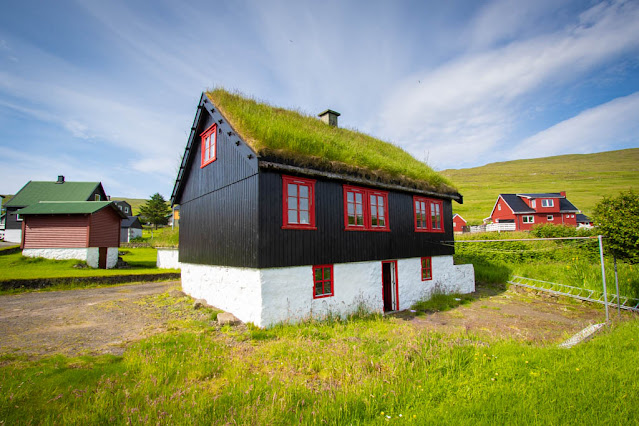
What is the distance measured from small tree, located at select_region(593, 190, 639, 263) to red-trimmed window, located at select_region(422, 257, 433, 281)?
707cm

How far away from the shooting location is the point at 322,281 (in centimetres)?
1110

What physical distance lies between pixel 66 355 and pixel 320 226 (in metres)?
7.74

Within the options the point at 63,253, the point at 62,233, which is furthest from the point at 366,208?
the point at 62,233

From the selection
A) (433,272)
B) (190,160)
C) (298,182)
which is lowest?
Answer: (433,272)

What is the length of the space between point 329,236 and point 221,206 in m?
4.55

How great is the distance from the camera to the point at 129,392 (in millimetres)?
5250

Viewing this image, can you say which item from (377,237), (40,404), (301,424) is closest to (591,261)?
(377,237)

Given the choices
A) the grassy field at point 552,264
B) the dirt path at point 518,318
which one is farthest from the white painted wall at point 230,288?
the grassy field at point 552,264

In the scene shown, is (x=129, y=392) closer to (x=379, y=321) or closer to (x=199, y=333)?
(x=199, y=333)

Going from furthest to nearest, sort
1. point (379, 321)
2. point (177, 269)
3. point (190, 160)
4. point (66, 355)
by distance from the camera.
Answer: point (177, 269) < point (190, 160) < point (379, 321) < point (66, 355)

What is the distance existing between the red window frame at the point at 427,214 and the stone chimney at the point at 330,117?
252 inches

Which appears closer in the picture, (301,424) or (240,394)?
(301,424)

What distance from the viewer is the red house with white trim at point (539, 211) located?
49.5m

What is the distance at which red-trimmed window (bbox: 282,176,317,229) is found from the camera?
1045 cm
